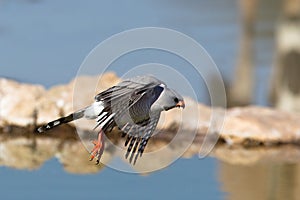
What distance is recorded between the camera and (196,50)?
14.6 ft

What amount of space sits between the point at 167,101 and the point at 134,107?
0.11m

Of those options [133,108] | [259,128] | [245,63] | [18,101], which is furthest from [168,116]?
[133,108]

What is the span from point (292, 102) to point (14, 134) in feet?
7.03

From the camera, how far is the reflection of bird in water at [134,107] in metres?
3.86

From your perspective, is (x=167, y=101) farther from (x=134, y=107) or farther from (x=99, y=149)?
(x=99, y=149)

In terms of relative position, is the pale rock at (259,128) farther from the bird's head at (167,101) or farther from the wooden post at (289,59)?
the bird's head at (167,101)

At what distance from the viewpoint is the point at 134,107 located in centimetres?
389

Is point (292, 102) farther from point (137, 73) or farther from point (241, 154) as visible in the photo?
point (137, 73)

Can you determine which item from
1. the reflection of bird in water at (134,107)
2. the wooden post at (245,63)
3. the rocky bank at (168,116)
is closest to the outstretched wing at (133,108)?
the reflection of bird in water at (134,107)

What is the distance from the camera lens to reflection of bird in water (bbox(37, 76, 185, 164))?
12.7 ft

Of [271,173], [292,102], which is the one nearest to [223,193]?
[271,173]

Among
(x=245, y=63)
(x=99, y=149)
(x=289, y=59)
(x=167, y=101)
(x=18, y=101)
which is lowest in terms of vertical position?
(x=99, y=149)

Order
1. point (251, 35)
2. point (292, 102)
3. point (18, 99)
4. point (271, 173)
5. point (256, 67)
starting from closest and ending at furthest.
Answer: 1. point (271, 173)
2. point (18, 99)
3. point (292, 102)
4. point (256, 67)
5. point (251, 35)

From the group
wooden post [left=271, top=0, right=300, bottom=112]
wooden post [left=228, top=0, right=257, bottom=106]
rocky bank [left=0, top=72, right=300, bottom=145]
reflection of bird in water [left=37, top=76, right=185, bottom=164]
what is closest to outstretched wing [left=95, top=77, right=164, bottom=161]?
reflection of bird in water [left=37, top=76, right=185, bottom=164]
